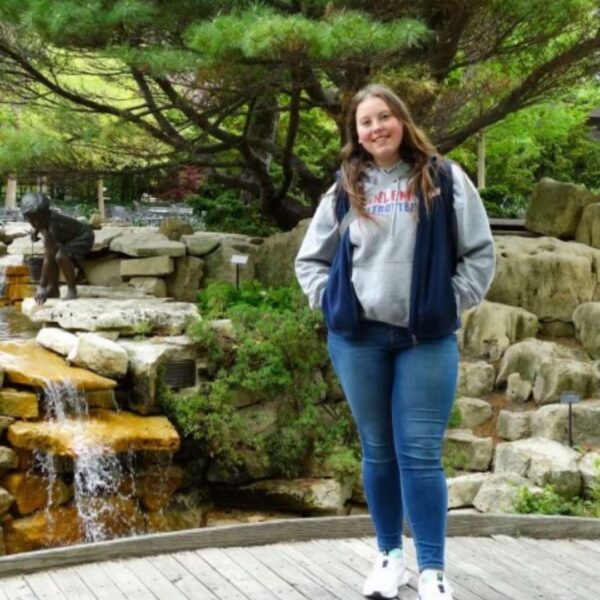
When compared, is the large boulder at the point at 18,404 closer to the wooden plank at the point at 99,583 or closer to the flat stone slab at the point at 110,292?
the flat stone slab at the point at 110,292

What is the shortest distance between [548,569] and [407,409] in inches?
40.5

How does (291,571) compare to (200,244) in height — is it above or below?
below

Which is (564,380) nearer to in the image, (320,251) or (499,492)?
(499,492)

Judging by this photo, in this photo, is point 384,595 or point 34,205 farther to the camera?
point 34,205

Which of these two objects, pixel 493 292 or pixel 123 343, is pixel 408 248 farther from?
pixel 493 292

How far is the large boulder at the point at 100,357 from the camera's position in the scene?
6906 millimetres

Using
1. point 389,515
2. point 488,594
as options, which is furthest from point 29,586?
point 488,594

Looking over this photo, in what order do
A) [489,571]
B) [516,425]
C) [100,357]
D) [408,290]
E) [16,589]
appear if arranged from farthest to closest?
[516,425]
[100,357]
[489,571]
[16,589]
[408,290]

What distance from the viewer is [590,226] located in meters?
10.9

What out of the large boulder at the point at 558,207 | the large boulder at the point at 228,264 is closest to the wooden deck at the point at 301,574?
the large boulder at the point at 228,264

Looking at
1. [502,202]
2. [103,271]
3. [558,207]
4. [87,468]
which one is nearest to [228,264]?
[103,271]

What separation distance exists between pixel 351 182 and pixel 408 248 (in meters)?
0.24

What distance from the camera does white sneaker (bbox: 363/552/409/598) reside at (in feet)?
8.71

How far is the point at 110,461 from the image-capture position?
6.68 m
